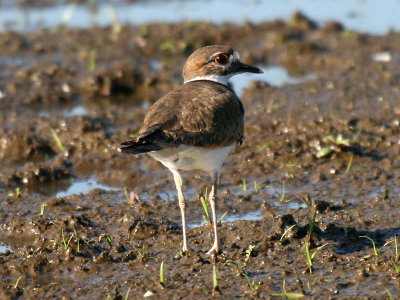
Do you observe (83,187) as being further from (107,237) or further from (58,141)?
(107,237)

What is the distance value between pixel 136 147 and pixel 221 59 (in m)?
1.84

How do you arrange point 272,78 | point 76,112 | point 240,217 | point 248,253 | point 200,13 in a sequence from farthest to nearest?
point 200,13
point 272,78
point 76,112
point 240,217
point 248,253

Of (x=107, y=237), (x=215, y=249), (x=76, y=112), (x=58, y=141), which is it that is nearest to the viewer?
(x=215, y=249)

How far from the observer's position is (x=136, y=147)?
4945 mm

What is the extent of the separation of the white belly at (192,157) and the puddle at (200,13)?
6695 millimetres

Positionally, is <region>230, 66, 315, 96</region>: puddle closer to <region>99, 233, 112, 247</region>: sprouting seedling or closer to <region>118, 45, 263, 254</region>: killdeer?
<region>118, 45, 263, 254</region>: killdeer

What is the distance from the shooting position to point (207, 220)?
630 cm

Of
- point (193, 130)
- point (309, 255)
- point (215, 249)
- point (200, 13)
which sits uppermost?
point (193, 130)

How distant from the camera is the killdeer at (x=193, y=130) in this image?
5.11 meters

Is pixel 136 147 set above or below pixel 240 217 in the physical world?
above

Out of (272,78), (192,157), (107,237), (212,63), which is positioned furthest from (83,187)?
(272,78)

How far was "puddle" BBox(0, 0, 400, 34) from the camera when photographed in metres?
12.4

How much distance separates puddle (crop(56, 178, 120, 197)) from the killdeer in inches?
61.9

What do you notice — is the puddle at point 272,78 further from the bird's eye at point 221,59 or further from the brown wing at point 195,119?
the brown wing at point 195,119
